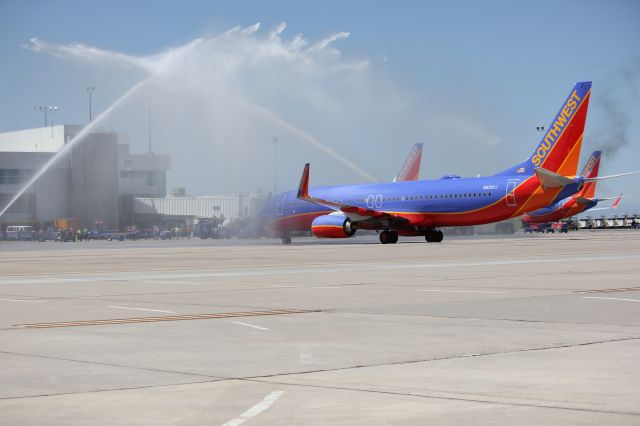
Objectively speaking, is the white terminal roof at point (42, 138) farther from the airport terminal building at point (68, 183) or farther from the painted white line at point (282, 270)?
the painted white line at point (282, 270)

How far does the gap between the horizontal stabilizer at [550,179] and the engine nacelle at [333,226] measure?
16.6 meters

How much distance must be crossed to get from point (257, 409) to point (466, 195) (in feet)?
235

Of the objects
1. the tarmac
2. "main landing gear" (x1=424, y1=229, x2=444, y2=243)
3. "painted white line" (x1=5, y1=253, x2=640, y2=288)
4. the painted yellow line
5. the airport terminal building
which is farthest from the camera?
the airport terminal building

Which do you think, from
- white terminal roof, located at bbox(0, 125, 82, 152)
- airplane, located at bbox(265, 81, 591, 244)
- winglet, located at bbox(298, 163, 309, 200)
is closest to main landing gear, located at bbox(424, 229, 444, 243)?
airplane, located at bbox(265, 81, 591, 244)

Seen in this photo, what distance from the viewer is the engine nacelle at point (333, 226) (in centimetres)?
8594

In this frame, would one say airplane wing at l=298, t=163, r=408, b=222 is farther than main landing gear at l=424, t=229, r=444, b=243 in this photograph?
No

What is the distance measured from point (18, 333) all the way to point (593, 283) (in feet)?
58.5

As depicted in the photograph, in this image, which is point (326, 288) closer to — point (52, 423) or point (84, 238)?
point (52, 423)

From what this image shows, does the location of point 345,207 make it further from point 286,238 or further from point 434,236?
point 286,238

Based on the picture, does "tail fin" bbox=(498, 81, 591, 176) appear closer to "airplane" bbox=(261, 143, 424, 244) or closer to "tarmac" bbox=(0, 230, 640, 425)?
"airplane" bbox=(261, 143, 424, 244)

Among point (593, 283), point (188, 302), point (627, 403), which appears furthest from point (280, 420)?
point (593, 283)

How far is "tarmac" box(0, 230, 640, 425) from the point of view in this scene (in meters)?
10.7

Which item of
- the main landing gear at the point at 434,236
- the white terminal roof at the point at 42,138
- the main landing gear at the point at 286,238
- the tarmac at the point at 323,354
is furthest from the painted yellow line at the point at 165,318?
the white terminal roof at the point at 42,138

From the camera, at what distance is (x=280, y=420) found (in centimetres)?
1016
